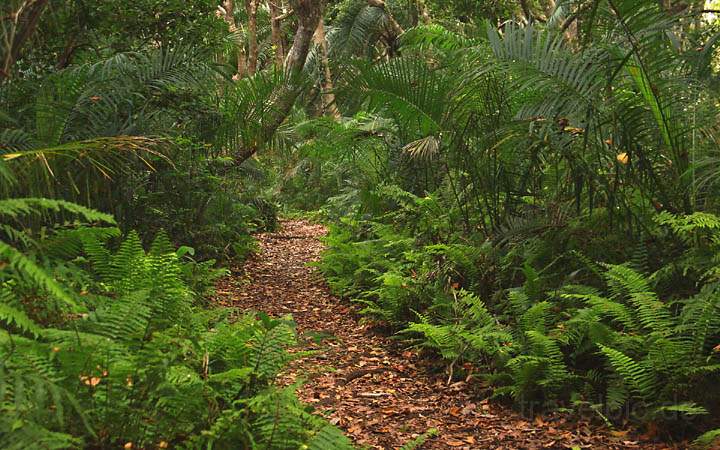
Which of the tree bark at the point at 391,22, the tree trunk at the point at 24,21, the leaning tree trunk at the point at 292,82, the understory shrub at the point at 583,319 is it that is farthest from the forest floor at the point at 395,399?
the tree bark at the point at 391,22

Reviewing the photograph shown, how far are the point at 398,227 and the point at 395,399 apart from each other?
3.99m

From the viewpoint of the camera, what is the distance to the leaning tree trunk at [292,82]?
9008mm

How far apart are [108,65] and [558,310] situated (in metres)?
4.85

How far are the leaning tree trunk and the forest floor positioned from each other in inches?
103

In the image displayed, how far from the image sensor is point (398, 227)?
28.6 ft

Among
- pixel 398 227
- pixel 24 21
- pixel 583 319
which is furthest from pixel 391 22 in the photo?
pixel 583 319

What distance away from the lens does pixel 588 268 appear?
205 inches

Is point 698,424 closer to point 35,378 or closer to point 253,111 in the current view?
point 35,378

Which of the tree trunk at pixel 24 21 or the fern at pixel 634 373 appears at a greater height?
the tree trunk at pixel 24 21

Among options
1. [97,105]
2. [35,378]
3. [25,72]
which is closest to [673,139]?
[35,378]

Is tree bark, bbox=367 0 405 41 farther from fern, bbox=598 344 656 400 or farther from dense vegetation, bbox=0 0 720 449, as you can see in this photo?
fern, bbox=598 344 656 400

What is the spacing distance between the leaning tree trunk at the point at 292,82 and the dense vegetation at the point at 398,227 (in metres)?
0.08

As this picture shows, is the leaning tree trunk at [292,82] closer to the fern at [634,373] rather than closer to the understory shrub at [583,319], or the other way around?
the understory shrub at [583,319]

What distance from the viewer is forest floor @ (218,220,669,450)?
404 centimetres
